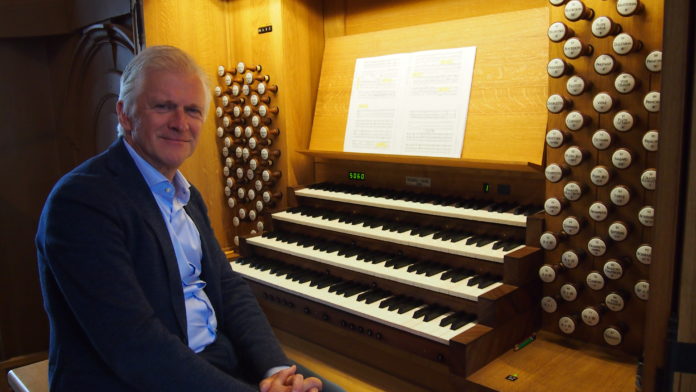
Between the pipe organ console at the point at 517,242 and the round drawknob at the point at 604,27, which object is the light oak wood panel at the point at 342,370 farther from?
the round drawknob at the point at 604,27

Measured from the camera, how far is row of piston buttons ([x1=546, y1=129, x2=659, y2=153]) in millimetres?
1847

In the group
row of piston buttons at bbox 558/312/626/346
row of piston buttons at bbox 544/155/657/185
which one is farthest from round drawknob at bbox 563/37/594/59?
row of piston buttons at bbox 558/312/626/346

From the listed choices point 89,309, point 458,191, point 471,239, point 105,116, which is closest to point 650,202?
point 471,239

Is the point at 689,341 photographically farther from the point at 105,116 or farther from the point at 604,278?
the point at 105,116

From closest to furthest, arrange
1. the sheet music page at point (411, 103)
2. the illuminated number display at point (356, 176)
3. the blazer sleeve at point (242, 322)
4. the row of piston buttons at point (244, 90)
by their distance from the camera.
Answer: the blazer sleeve at point (242, 322) < the sheet music page at point (411, 103) < the illuminated number display at point (356, 176) < the row of piston buttons at point (244, 90)

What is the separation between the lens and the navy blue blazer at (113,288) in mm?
1218

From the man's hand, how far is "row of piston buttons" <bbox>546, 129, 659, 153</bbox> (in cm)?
126

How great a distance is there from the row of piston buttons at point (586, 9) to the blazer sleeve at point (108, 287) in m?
1.63

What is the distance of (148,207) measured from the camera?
4.45 ft

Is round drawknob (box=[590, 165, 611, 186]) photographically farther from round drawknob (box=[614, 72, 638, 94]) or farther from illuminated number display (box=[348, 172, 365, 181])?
illuminated number display (box=[348, 172, 365, 181])

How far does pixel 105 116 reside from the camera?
3.87 meters

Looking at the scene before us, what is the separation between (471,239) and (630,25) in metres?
1.00

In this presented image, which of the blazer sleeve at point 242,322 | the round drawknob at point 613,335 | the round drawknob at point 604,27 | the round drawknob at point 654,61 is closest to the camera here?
the blazer sleeve at point 242,322

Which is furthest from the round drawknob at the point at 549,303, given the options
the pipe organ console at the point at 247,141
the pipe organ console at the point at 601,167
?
the pipe organ console at the point at 247,141
